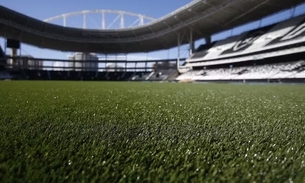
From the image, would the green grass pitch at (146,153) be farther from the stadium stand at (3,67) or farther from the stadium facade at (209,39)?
the stadium stand at (3,67)

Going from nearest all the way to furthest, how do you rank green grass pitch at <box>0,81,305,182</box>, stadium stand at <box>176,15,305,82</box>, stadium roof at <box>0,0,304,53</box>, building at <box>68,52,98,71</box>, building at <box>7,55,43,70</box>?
green grass pitch at <box>0,81,305,182</box>, stadium stand at <box>176,15,305,82</box>, stadium roof at <box>0,0,304,53</box>, building at <box>7,55,43,70</box>, building at <box>68,52,98,71</box>

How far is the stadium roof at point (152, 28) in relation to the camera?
2723cm

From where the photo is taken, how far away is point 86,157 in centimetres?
87

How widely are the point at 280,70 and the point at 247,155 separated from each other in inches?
1034

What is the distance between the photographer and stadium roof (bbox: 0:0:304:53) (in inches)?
1072

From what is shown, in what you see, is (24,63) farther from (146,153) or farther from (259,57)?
(146,153)

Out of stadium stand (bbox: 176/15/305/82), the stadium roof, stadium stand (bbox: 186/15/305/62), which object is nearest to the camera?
stadium stand (bbox: 176/15/305/82)

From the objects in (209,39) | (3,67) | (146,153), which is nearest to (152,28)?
(209,39)

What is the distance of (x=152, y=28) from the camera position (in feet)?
120

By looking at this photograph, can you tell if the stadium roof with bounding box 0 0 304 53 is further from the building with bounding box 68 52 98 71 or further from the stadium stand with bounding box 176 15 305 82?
the stadium stand with bounding box 176 15 305 82

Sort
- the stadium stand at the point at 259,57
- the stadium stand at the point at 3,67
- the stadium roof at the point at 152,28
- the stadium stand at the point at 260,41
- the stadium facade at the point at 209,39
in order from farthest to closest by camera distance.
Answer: the stadium stand at the point at 3,67 → the stadium roof at the point at 152,28 → the stadium facade at the point at 209,39 → the stadium stand at the point at 260,41 → the stadium stand at the point at 259,57

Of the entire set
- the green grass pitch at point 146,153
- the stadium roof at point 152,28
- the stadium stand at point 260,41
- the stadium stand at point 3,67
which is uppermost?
the stadium roof at point 152,28

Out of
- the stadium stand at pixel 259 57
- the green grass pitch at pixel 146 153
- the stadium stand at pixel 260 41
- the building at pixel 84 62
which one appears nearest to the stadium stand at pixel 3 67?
the building at pixel 84 62

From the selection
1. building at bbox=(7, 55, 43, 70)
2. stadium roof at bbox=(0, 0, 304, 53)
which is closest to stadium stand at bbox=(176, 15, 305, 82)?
stadium roof at bbox=(0, 0, 304, 53)
